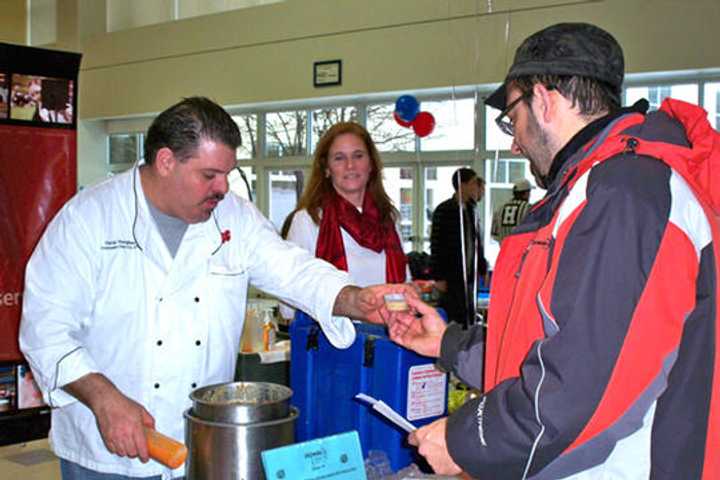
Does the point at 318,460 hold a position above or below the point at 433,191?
below

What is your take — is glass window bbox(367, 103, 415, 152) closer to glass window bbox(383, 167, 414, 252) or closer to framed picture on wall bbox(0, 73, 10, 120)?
glass window bbox(383, 167, 414, 252)

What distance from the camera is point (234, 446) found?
1568 millimetres

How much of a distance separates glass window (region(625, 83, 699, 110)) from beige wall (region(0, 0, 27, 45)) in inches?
381

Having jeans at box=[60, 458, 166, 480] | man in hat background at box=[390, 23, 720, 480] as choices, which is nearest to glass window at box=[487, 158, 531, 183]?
jeans at box=[60, 458, 166, 480]

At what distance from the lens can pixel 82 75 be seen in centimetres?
1235

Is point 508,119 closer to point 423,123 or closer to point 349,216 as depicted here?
point 349,216

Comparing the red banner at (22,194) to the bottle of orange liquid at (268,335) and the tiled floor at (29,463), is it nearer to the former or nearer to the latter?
the tiled floor at (29,463)

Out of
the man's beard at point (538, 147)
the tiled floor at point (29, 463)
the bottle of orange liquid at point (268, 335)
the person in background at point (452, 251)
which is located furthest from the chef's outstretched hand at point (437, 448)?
the person in background at point (452, 251)

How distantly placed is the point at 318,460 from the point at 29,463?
11.5 feet

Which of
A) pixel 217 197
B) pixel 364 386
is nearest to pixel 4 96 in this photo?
pixel 217 197

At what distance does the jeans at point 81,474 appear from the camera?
1900 mm

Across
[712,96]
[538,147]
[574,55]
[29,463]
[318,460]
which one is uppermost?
[712,96]

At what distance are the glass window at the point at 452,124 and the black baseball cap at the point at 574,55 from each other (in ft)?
24.4

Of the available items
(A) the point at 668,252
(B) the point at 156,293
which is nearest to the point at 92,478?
(B) the point at 156,293
